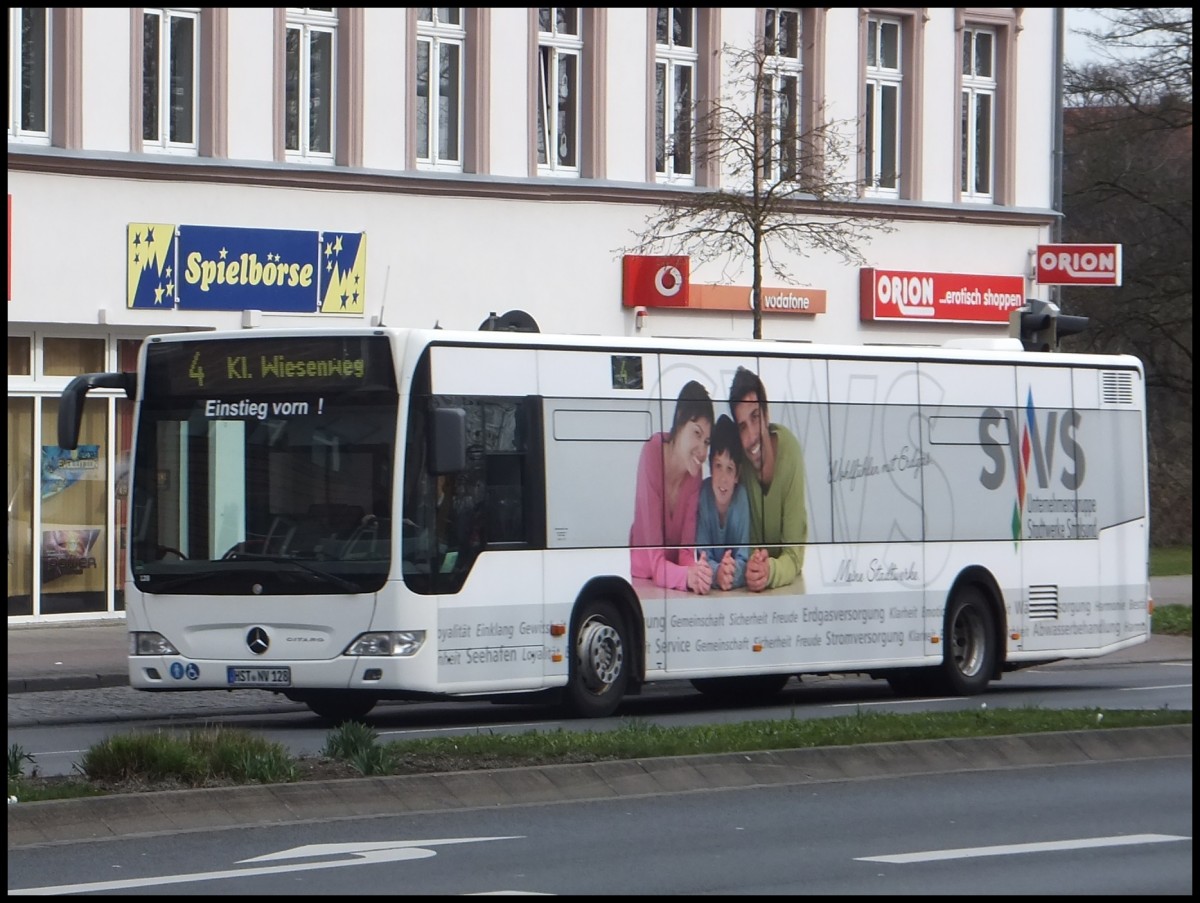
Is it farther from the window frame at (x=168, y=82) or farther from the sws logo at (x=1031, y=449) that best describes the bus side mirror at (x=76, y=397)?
the window frame at (x=168, y=82)

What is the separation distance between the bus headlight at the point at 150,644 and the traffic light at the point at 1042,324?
9514mm

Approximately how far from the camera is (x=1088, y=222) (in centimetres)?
4556

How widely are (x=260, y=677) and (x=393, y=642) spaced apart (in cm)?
101

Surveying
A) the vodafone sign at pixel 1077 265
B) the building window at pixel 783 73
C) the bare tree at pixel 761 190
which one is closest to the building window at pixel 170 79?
the bare tree at pixel 761 190

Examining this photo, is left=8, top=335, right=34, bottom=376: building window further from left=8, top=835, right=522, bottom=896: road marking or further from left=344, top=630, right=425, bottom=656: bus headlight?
left=8, top=835, right=522, bottom=896: road marking

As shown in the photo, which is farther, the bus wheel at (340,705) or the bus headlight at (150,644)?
the bus wheel at (340,705)

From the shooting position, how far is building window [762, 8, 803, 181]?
93.0 feet

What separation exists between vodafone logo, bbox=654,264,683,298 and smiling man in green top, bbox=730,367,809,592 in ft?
42.0

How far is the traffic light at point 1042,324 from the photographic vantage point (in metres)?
22.3

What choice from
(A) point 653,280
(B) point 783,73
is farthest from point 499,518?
(B) point 783,73

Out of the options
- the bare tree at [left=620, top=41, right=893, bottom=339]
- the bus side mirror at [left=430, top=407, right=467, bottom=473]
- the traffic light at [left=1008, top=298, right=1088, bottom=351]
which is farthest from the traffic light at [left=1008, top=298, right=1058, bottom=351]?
the bus side mirror at [left=430, top=407, right=467, bottom=473]

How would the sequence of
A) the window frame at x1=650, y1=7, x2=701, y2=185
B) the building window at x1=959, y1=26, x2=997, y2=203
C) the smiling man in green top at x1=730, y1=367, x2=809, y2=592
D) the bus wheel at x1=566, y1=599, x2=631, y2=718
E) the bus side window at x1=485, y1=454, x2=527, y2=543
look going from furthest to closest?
the building window at x1=959, y1=26, x2=997, y2=203 → the window frame at x1=650, y1=7, x2=701, y2=185 → the smiling man in green top at x1=730, y1=367, x2=809, y2=592 → the bus wheel at x1=566, y1=599, x2=631, y2=718 → the bus side window at x1=485, y1=454, x2=527, y2=543

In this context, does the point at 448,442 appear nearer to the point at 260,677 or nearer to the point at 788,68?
the point at 260,677

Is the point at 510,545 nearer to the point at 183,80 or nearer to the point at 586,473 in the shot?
the point at 586,473
